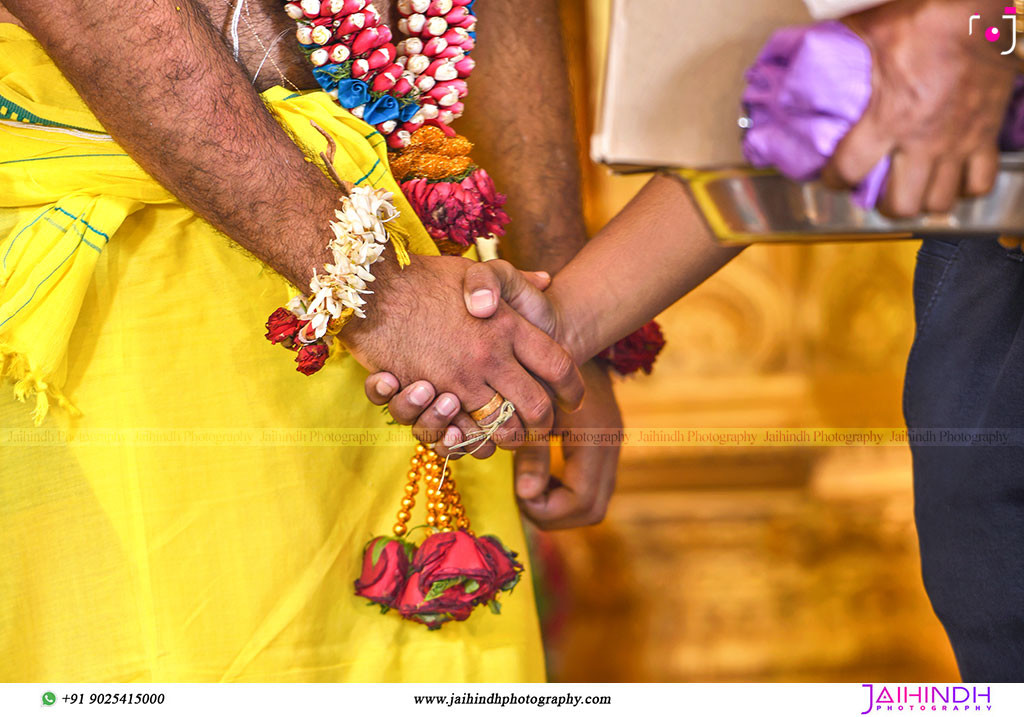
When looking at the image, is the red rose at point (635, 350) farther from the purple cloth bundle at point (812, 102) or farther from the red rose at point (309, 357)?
the purple cloth bundle at point (812, 102)

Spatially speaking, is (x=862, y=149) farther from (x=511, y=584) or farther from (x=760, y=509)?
(x=760, y=509)

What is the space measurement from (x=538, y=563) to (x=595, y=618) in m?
0.14

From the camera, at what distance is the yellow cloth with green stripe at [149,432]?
1.98ft

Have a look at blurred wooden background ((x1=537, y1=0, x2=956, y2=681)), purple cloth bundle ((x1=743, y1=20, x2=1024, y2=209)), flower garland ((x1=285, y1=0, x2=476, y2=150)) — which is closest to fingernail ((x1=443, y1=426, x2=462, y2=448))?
flower garland ((x1=285, y1=0, x2=476, y2=150))

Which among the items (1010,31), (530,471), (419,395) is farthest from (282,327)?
(1010,31)

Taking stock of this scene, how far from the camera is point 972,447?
675 mm

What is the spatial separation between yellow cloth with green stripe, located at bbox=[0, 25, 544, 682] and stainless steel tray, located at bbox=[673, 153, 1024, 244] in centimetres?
33

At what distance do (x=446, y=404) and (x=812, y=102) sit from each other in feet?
1.21

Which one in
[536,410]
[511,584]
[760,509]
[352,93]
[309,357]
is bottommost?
[760,509]

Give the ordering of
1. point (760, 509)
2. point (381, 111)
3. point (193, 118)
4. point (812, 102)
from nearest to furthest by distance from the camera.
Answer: point (812, 102) → point (193, 118) → point (381, 111) → point (760, 509)

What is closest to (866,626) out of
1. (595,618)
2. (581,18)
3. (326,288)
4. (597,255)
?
(595,618)

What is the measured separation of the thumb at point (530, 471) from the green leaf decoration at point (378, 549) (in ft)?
0.58

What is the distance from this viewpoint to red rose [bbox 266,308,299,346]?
0.59 meters

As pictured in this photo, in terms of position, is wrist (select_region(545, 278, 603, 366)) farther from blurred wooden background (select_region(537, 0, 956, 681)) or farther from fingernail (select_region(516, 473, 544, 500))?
blurred wooden background (select_region(537, 0, 956, 681))
